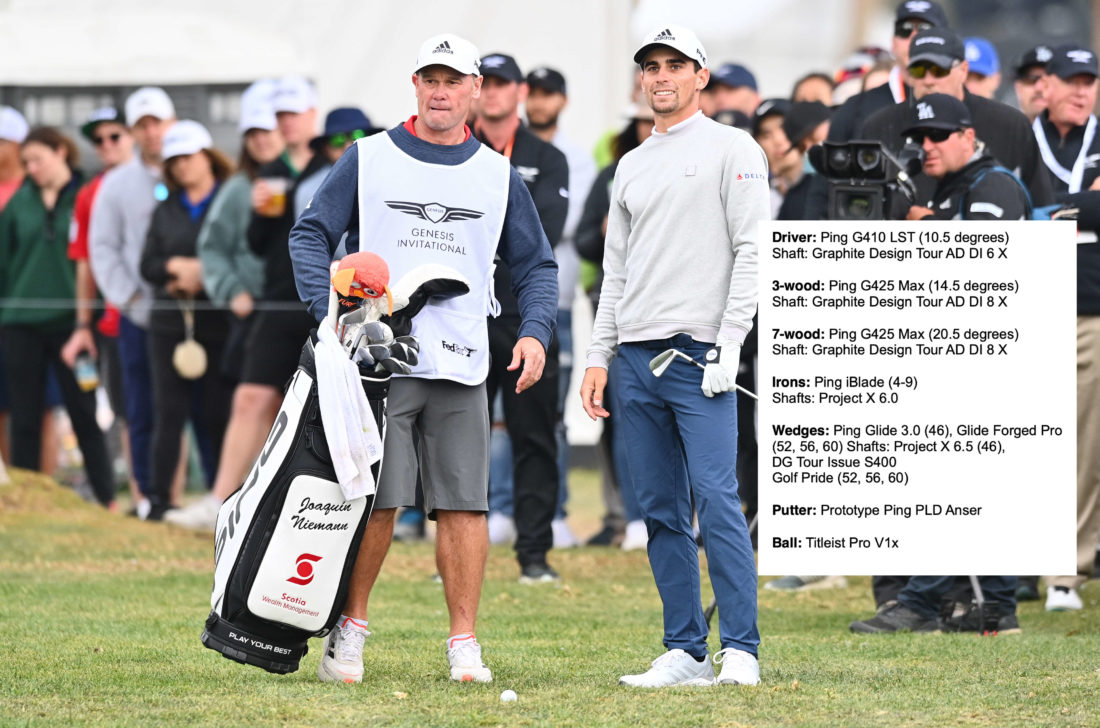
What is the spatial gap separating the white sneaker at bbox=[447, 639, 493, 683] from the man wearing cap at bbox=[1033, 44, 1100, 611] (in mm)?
3366

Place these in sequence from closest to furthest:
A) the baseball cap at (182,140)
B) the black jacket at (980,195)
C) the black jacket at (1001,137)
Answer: the black jacket at (980,195) < the black jacket at (1001,137) < the baseball cap at (182,140)

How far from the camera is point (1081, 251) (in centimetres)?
888

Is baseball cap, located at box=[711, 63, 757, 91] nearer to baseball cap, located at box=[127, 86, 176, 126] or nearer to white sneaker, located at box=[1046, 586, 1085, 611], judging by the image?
baseball cap, located at box=[127, 86, 176, 126]

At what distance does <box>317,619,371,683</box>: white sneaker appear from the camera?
6242 mm

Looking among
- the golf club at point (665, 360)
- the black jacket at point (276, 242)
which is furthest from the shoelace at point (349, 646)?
the black jacket at point (276, 242)

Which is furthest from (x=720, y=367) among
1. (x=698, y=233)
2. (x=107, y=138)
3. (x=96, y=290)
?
(x=107, y=138)

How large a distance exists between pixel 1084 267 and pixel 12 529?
240 inches

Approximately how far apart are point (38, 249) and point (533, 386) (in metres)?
4.87

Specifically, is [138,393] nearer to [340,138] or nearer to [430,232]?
[340,138]

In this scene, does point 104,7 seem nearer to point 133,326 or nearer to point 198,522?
point 133,326

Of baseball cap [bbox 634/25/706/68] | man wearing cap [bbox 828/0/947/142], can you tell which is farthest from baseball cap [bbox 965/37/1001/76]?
baseball cap [bbox 634/25/706/68]

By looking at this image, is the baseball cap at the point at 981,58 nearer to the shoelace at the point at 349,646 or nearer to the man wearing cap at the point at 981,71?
the man wearing cap at the point at 981,71

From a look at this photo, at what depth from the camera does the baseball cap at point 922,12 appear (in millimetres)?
9828

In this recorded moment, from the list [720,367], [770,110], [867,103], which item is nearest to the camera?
[720,367]
